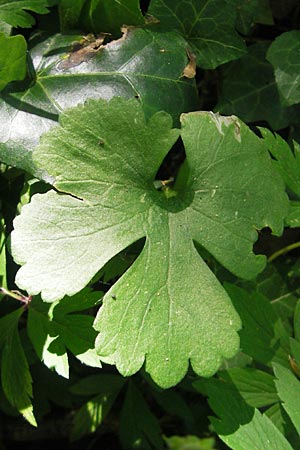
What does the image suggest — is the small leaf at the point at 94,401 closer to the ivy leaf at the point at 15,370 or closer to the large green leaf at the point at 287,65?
the ivy leaf at the point at 15,370

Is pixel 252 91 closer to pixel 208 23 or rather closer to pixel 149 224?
pixel 208 23

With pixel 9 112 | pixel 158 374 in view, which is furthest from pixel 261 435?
pixel 9 112

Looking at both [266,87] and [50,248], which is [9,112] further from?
[266,87]

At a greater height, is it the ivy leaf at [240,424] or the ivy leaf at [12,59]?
the ivy leaf at [12,59]

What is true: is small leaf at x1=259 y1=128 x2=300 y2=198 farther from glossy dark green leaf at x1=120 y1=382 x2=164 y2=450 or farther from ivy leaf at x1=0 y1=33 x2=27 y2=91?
glossy dark green leaf at x1=120 y1=382 x2=164 y2=450

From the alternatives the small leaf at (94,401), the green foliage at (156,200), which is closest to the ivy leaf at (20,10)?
the green foliage at (156,200)

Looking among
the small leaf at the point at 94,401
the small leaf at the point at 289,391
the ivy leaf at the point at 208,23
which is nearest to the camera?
the small leaf at the point at 289,391

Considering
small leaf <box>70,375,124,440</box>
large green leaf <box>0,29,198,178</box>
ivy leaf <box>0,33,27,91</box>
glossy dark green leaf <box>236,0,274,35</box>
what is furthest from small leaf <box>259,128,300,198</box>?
small leaf <box>70,375,124,440</box>
